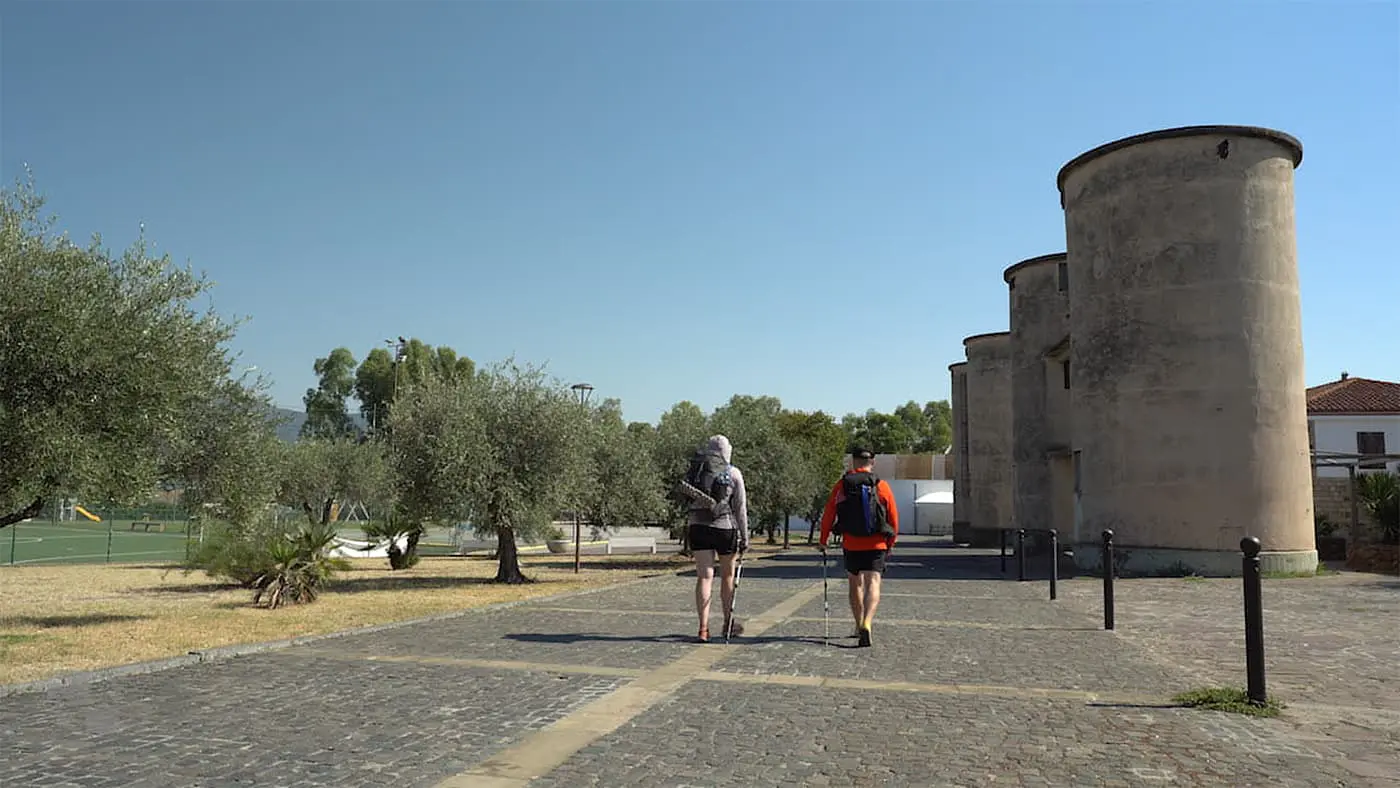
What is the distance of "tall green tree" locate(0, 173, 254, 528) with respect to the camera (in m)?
8.94

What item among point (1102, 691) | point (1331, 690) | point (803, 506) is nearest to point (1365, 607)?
point (1331, 690)

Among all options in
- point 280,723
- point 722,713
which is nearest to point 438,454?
point 280,723

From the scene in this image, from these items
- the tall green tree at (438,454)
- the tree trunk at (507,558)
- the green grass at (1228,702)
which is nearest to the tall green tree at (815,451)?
the tree trunk at (507,558)

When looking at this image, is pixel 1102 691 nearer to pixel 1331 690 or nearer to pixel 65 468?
pixel 1331 690

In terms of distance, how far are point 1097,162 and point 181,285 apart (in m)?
18.8

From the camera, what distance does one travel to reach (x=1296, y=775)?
4660 millimetres

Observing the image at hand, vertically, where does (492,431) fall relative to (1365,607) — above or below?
above

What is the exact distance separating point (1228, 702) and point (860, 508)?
131 inches

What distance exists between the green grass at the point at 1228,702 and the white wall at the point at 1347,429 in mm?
46241

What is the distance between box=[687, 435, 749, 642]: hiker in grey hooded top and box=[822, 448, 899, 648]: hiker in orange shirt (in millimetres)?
875

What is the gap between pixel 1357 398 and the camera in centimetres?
4650

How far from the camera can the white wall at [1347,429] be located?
4506 centimetres

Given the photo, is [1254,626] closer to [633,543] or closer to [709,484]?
[709,484]

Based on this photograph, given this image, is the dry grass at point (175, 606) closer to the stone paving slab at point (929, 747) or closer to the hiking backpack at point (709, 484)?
the hiking backpack at point (709, 484)
